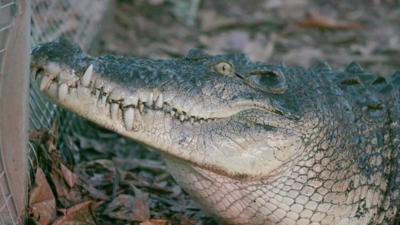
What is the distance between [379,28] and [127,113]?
15.5 ft

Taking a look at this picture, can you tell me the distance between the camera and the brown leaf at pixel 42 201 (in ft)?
10.0

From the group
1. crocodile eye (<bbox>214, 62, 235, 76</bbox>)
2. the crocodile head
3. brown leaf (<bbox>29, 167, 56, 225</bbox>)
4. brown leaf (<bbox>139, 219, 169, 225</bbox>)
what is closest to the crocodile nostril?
the crocodile head

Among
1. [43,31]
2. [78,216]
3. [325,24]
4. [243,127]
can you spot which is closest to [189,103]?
[243,127]

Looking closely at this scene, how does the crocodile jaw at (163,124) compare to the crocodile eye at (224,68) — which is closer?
the crocodile jaw at (163,124)

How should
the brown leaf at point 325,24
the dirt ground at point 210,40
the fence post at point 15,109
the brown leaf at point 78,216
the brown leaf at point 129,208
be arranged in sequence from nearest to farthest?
the fence post at point 15,109, the brown leaf at point 78,216, the brown leaf at point 129,208, the dirt ground at point 210,40, the brown leaf at point 325,24

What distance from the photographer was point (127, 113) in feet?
9.09

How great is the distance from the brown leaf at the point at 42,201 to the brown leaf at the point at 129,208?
1.09ft

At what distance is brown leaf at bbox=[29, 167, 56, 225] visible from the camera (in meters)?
3.05

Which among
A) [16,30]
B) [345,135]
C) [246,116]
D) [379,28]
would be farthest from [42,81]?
[379,28]

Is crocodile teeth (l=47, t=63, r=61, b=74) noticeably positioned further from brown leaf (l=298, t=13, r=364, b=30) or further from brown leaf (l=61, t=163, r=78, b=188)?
brown leaf (l=298, t=13, r=364, b=30)

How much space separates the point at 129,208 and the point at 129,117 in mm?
817

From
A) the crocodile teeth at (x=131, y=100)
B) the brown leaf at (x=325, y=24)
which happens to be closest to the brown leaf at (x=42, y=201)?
the crocodile teeth at (x=131, y=100)

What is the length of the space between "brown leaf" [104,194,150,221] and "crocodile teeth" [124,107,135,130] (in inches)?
28.2

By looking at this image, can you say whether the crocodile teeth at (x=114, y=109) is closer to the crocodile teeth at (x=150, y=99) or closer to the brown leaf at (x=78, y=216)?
the crocodile teeth at (x=150, y=99)
